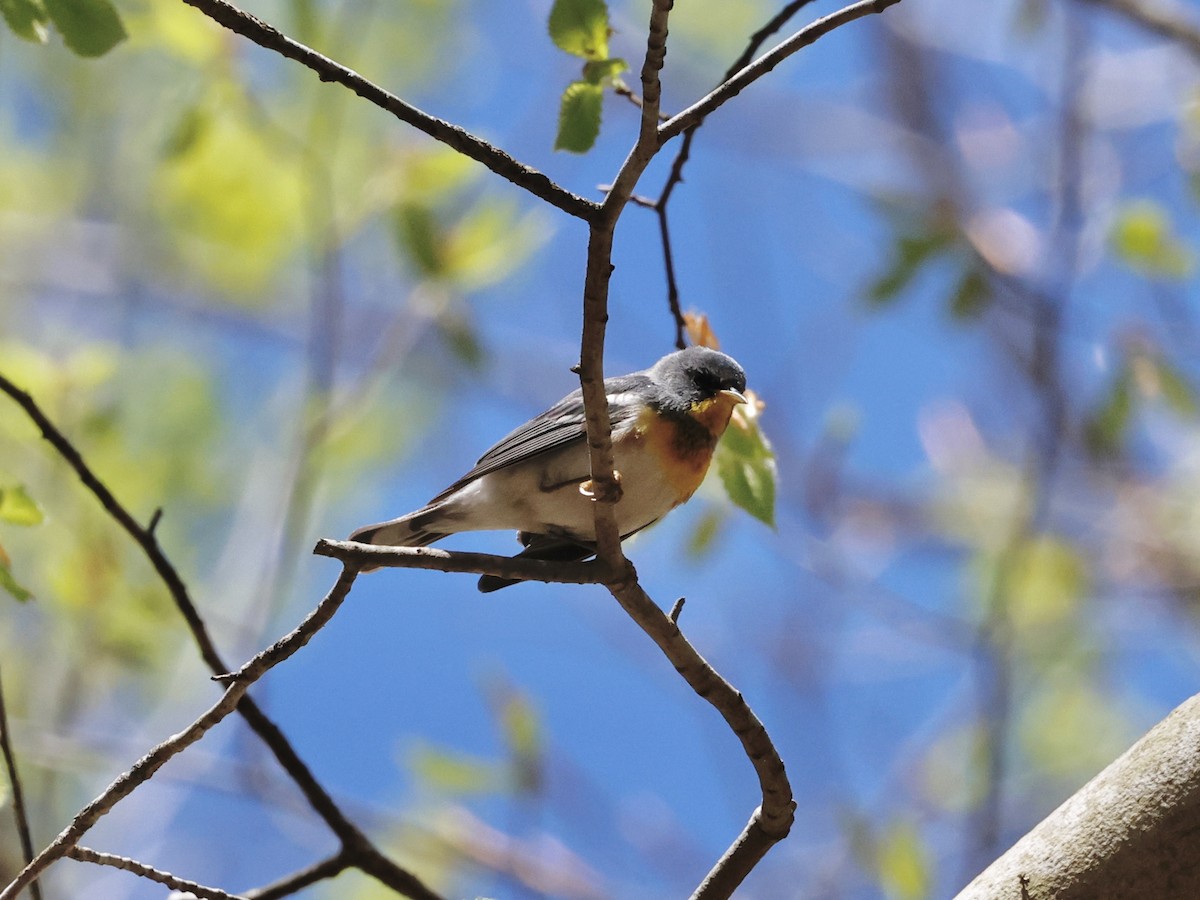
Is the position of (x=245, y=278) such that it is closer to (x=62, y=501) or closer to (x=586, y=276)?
(x=62, y=501)

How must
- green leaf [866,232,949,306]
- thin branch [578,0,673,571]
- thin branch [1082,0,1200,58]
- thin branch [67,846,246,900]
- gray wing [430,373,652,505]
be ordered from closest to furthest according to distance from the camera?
thin branch [578,0,673,571]
thin branch [67,846,246,900]
gray wing [430,373,652,505]
green leaf [866,232,949,306]
thin branch [1082,0,1200,58]

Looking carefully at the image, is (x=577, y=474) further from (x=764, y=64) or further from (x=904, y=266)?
(x=764, y=64)

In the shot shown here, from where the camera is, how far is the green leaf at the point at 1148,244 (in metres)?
4.33

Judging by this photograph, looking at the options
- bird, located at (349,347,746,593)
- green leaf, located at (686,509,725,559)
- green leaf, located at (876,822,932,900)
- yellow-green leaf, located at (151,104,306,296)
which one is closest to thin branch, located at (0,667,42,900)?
bird, located at (349,347,746,593)

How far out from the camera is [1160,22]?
5.66 metres

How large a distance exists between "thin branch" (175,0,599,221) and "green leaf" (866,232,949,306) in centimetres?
262

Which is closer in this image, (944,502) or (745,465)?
(745,465)

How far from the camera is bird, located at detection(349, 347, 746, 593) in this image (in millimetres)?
3578

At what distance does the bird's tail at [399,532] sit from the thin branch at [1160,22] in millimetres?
4323

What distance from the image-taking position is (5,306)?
26.0 feet

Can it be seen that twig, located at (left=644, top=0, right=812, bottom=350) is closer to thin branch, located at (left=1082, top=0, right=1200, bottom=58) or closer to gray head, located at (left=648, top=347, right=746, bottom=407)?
gray head, located at (left=648, top=347, right=746, bottom=407)

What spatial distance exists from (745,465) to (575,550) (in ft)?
3.64

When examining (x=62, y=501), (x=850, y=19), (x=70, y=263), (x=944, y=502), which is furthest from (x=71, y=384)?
(x=944, y=502)

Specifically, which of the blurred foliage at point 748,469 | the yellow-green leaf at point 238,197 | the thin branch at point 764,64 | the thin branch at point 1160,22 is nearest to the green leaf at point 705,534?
the blurred foliage at point 748,469
